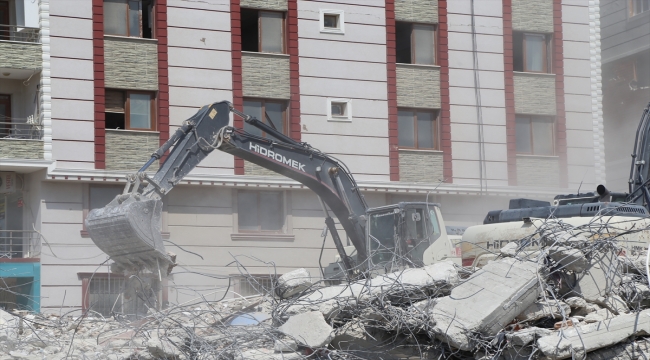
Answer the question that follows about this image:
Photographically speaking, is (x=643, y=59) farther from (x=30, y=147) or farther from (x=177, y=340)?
(x=177, y=340)

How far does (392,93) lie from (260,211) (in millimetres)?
4935

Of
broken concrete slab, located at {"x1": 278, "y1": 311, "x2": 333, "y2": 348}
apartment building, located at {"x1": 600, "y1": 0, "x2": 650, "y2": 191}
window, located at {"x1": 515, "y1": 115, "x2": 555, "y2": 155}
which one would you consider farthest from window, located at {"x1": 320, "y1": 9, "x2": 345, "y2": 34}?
broken concrete slab, located at {"x1": 278, "y1": 311, "x2": 333, "y2": 348}

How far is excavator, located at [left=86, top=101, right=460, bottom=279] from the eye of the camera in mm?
14750

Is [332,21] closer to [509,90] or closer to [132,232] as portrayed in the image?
[509,90]

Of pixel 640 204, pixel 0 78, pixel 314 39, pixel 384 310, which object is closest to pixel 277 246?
pixel 314 39

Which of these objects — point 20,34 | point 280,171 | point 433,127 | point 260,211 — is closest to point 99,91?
point 20,34

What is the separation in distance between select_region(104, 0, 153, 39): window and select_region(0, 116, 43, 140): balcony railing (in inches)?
114

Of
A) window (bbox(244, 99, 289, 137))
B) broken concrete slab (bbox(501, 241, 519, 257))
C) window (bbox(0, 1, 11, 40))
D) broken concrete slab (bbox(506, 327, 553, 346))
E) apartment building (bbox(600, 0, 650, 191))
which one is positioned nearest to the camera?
broken concrete slab (bbox(506, 327, 553, 346))

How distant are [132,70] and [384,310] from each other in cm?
1528

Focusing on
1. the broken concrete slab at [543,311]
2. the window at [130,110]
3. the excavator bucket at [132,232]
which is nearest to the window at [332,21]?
the window at [130,110]

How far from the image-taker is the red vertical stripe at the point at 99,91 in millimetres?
24094

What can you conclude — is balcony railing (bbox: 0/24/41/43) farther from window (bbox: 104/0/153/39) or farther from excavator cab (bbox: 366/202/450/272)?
excavator cab (bbox: 366/202/450/272)

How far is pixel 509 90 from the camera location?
28.6 meters

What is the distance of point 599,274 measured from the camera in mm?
11188
